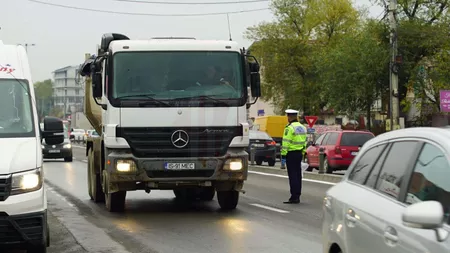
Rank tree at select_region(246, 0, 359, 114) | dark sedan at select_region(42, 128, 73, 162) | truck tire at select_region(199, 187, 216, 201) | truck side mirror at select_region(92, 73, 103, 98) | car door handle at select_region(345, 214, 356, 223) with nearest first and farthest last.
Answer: car door handle at select_region(345, 214, 356, 223), truck side mirror at select_region(92, 73, 103, 98), truck tire at select_region(199, 187, 216, 201), dark sedan at select_region(42, 128, 73, 162), tree at select_region(246, 0, 359, 114)

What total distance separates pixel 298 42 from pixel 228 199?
5587cm

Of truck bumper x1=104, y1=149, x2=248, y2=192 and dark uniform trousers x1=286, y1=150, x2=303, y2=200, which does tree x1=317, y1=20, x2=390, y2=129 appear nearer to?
dark uniform trousers x1=286, y1=150, x2=303, y2=200

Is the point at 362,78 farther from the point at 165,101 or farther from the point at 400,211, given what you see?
the point at 400,211

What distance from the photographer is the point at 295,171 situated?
53.2 ft

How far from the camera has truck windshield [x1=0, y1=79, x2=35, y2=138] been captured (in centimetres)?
956

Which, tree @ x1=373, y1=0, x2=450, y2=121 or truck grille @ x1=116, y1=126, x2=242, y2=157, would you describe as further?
tree @ x1=373, y1=0, x2=450, y2=121

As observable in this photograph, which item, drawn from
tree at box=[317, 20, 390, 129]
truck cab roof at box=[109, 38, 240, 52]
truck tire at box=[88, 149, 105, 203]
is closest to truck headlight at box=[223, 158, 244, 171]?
truck cab roof at box=[109, 38, 240, 52]

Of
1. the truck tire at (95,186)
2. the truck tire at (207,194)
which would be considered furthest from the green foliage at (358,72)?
the truck tire at (95,186)

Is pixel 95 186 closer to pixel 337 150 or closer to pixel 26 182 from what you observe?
pixel 26 182

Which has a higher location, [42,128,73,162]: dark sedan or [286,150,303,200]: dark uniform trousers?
[286,150,303,200]: dark uniform trousers

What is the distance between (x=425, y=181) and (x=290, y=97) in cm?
6576

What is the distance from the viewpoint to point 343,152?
27844 mm

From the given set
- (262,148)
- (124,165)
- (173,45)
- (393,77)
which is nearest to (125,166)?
(124,165)

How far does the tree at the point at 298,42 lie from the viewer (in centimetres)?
6988
